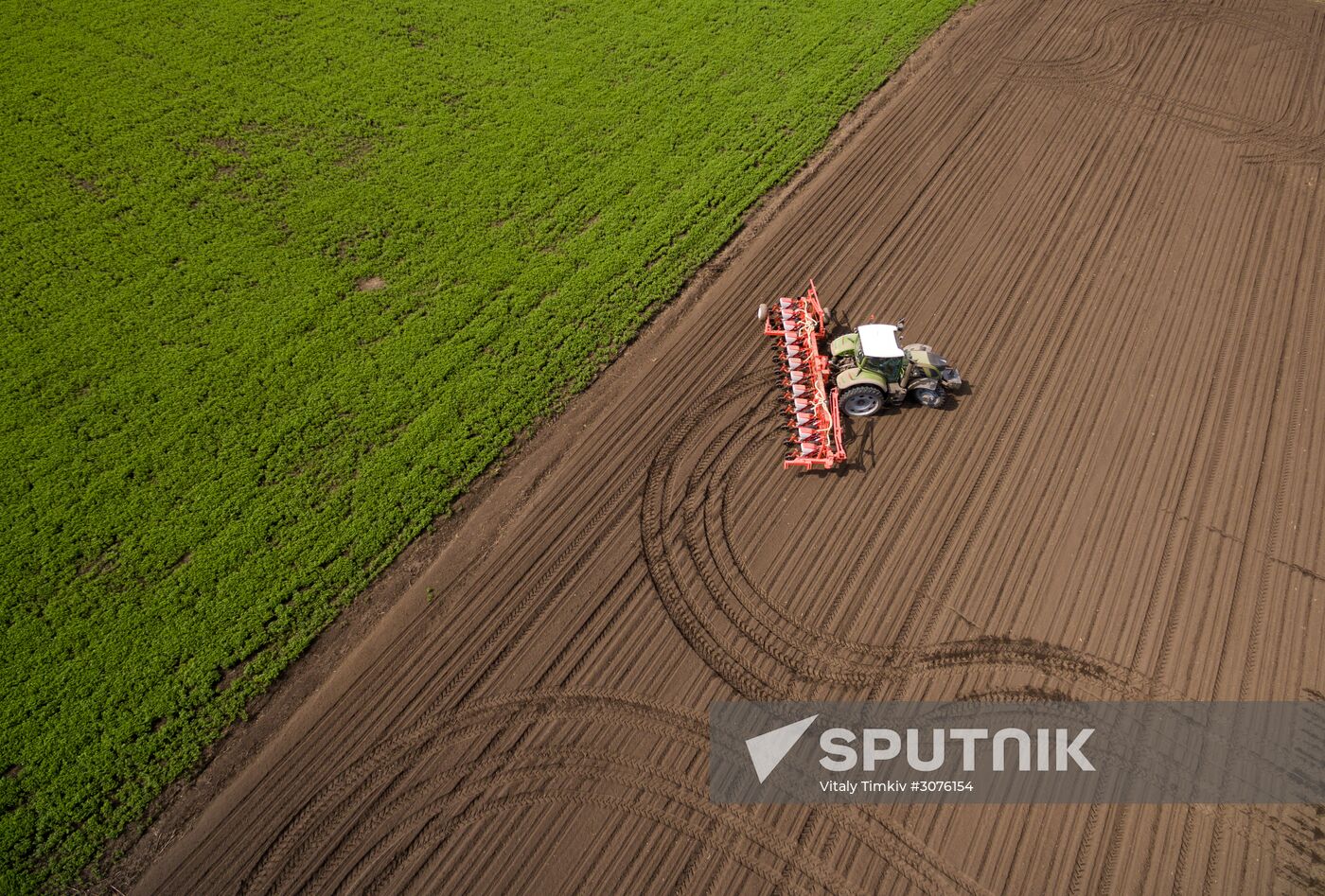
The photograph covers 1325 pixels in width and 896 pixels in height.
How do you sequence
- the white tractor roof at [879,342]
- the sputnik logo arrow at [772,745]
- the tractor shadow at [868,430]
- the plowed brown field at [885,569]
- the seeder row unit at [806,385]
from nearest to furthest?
1. the plowed brown field at [885,569]
2. the sputnik logo arrow at [772,745]
3. the white tractor roof at [879,342]
4. the seeder row unit at [806,385]
5. the tractor shadow at [868,430]

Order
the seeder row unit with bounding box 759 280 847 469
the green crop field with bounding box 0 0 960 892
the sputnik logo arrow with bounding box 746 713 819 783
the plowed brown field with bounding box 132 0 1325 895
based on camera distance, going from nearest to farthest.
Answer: the plowed brown field with bounding box 132 0 1325 895 → the sputnik logo arrow with bounding box 746 713 819 783 → the green crop field with bounding box 0 0 960 892 → the seeder row unit with bounding box 759 280 847 469

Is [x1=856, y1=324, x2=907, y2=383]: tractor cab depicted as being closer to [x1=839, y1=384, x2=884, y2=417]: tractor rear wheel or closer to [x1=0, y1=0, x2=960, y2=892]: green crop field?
[x1=839, y1=384, x2=884, y2=417]: tractor rear wheel

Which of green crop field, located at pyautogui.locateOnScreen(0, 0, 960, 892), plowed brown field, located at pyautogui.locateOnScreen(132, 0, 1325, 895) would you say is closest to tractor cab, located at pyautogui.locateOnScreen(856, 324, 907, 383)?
plowed brown field, located at pyautogui.locateOnScreen(132, 0, 1325, 895)

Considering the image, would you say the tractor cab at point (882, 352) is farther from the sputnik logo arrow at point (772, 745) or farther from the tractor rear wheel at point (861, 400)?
the sputnik logo arrow at point (772, 745)

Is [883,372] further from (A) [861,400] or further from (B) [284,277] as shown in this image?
(B) [284,277]

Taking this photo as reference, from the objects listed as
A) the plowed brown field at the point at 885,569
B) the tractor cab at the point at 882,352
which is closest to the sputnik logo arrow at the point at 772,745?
the plowed brown field at the point at 885,569
